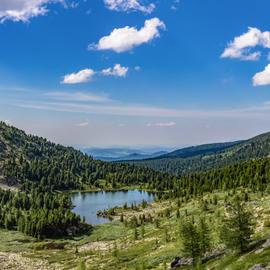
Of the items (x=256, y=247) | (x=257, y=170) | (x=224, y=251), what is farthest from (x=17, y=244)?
(x=257, y=170)

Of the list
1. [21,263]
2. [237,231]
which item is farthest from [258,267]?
[21,263]

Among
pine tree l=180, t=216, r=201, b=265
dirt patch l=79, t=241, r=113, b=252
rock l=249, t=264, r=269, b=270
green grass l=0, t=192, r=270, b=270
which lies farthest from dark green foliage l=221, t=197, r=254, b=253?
dirt patch l=79, t=241, r=113, b=252

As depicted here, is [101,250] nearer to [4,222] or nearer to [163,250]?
[163,250]

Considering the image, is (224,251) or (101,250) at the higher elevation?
(224,251)

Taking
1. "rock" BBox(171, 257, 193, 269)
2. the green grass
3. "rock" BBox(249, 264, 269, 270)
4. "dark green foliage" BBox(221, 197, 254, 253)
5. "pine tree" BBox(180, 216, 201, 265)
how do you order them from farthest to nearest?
"rock" BBox(171, 257, 193, 269) → "pine tree" BBox(180, 216, 201, 265) → the green grass → "dark green foliage" BBox(221, 197, 254, 253) → "rock" BBox(249, 264, 269, 270)

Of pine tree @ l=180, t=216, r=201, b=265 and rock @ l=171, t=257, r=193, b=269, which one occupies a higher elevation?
pine tree @ l=180, t=216, r=201, b=265

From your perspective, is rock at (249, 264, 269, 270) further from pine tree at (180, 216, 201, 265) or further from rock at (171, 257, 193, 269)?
rock at (171, 257, 193, 269)

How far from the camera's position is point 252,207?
116062mm

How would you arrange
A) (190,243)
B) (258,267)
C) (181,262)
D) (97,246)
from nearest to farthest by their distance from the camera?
(258,267) → (190,243) → (181,262) → (97,246)

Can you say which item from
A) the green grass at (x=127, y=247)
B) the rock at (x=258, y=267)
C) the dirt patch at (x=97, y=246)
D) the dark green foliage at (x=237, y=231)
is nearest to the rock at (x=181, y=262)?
the green grass at (x=127, y=247)

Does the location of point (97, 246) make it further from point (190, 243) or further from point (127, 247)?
point (190, 243)

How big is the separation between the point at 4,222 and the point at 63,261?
6706 centimetres

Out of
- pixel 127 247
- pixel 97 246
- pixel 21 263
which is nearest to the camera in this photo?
pixel 21 263

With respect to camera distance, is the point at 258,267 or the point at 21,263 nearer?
the point at 258,267
